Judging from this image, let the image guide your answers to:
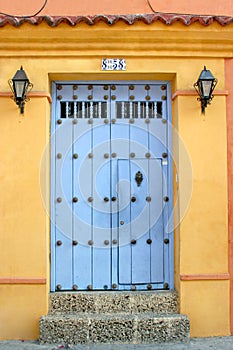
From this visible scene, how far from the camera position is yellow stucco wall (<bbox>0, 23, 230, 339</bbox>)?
5004 mm

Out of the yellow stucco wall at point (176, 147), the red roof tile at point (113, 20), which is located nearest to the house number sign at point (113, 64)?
Answer: the yellow stucco wall at point (176, 147)

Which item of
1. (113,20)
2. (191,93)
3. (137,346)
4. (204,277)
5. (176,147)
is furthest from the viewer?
(176,147)

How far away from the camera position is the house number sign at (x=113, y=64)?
5.18m

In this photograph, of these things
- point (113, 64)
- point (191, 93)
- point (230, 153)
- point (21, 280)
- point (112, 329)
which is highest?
point (113, 64)

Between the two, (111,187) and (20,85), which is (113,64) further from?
(111,187)

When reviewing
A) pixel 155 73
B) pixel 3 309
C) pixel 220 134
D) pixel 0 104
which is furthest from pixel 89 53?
pixel 3 309

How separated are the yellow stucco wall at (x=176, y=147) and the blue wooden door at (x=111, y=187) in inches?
8.8

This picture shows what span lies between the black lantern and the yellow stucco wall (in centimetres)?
15

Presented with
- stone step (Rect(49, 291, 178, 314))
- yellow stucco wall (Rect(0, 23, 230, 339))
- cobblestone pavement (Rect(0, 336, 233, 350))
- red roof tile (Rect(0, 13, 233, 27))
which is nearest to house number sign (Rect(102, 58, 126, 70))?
yellow stucco wall (Rect(0, 23, 230, 339))

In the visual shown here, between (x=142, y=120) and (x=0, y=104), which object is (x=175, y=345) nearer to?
(x=142, y=120)

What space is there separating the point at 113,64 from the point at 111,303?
269cm

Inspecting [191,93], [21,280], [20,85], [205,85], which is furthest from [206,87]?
[21,280]

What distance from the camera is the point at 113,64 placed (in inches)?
204

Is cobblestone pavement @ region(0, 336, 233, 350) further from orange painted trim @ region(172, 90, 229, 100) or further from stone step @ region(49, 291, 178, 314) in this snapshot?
orange painted trim @ region(172, 90, 229, 100)
